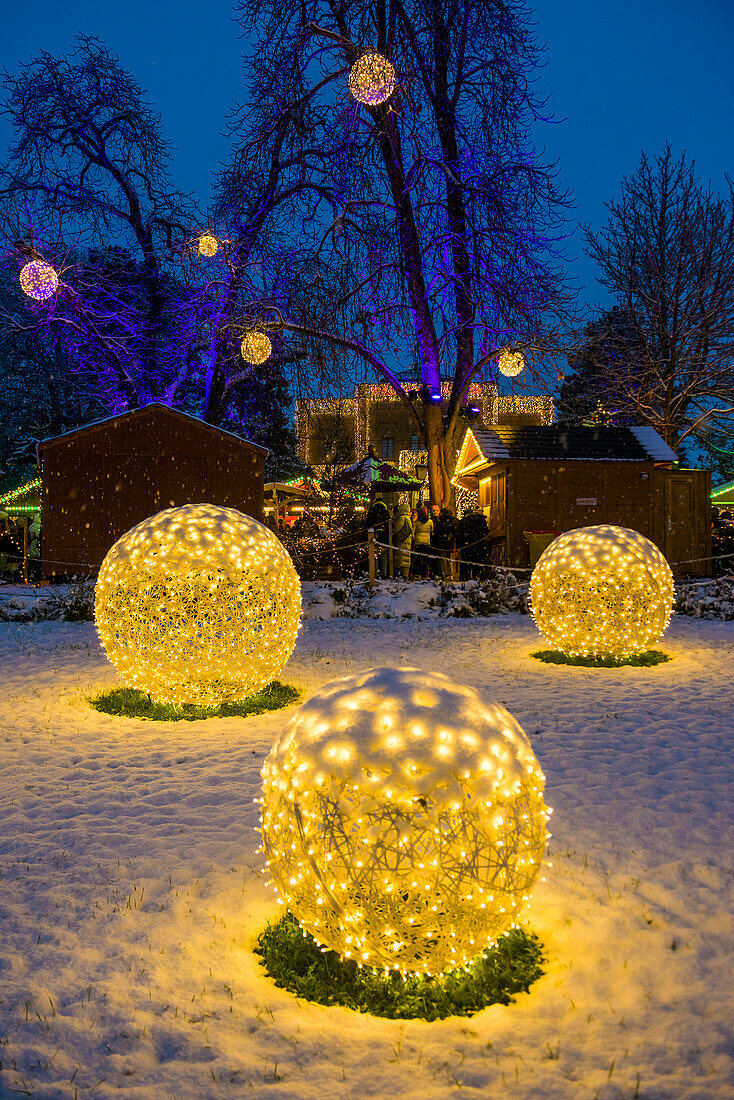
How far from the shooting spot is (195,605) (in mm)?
6121

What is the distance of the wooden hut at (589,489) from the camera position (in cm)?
1983

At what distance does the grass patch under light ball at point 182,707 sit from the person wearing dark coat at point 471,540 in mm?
10570

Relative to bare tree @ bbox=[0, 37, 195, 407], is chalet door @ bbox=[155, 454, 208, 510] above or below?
below

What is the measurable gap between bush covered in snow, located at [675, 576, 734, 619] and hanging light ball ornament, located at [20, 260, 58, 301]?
1761 centimetres

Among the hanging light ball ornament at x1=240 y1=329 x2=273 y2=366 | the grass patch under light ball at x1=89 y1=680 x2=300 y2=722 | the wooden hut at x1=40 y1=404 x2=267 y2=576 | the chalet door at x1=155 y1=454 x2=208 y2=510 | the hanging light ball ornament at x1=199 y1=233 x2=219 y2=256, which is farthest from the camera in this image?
Result: the hanging light ball ornament at x1=199 y1=233 x2=219 y2=256

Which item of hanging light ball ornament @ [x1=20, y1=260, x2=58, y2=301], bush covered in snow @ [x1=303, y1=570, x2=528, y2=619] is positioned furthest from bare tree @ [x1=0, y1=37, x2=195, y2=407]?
bush covered in snow @ [x1=303, y1=570, x2=528, y2=619]

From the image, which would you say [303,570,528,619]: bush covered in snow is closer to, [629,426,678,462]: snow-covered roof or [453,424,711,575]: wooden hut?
[453,424,711,575]: wooden hut

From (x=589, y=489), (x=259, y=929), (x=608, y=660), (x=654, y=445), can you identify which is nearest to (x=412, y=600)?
(x=608, y=660)

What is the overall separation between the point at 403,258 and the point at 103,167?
12.8 metres

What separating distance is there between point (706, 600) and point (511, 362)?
7.89 m

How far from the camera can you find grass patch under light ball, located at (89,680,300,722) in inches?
259

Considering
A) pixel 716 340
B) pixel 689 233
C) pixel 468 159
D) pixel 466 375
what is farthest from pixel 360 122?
pixel 716 340

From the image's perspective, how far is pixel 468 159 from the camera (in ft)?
63.1

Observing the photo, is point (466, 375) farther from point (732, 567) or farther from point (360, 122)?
point (732, 567)
